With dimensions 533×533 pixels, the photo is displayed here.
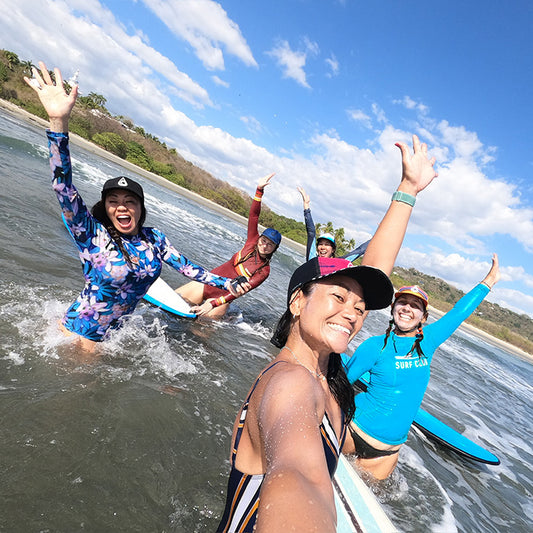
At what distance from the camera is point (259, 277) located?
669cm

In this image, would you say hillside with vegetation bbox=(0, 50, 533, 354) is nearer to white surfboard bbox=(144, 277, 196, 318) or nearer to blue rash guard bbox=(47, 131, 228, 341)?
white surfboard bbox=(144, 277, 196, 318)

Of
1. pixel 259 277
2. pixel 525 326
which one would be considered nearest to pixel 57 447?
pixel 259 277

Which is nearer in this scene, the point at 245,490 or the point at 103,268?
the point at 245,490

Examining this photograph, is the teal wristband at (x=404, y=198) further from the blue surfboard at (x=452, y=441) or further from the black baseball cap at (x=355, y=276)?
the blue surfboard at (x=452, y=441)

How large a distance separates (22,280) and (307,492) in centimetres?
546

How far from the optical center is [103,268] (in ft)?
10.2

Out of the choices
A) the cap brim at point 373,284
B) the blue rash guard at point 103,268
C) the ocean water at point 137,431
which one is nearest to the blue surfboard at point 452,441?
the ocean water at point 137,431

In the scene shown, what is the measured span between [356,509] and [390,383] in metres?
1.33

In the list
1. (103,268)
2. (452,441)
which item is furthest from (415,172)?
(452,441)

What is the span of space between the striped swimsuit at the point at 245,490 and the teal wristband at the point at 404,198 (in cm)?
133

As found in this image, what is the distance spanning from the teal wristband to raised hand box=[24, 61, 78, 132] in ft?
8.13

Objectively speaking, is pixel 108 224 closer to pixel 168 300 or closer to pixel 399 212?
pixel 399 212

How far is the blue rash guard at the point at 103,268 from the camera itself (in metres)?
2.84

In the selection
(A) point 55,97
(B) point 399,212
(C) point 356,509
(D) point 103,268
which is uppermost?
(B) point 399,212
